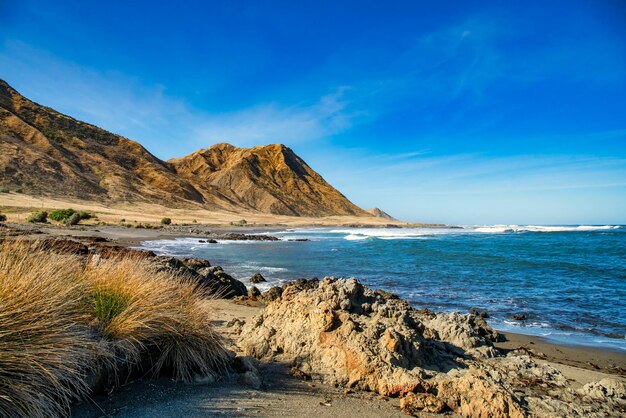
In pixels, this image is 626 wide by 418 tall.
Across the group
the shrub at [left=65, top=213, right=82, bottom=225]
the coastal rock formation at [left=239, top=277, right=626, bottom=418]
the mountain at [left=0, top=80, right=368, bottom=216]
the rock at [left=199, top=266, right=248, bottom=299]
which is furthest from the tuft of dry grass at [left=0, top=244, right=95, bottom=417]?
the mountain at [left=0, top=80, right=368, bottom=216]

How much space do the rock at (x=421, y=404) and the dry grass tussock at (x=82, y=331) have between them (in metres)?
2.11

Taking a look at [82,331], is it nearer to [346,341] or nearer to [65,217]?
[346,341]

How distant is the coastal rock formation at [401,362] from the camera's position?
430 centimetres

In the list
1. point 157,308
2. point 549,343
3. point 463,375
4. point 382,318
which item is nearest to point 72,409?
point 157,308

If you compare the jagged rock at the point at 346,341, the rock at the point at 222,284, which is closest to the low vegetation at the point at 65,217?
the rock at the point at 222,284

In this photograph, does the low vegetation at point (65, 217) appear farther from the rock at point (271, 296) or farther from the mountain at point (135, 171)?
the rock at point (271, 296)

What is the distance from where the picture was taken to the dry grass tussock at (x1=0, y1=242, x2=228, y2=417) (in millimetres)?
2994

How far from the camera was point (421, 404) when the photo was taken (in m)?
4.19

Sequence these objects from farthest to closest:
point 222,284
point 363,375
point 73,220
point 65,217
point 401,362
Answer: point 65,217, point 73,220, point 222,284, point 401,362, point 363,375

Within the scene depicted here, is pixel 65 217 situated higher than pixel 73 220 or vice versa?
pixel 65 217

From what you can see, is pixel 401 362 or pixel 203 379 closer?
pixel 203 379

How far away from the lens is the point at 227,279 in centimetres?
1154

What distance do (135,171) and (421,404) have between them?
104m

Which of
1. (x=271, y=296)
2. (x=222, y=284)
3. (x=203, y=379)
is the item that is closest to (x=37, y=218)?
(x=222, y=284)
